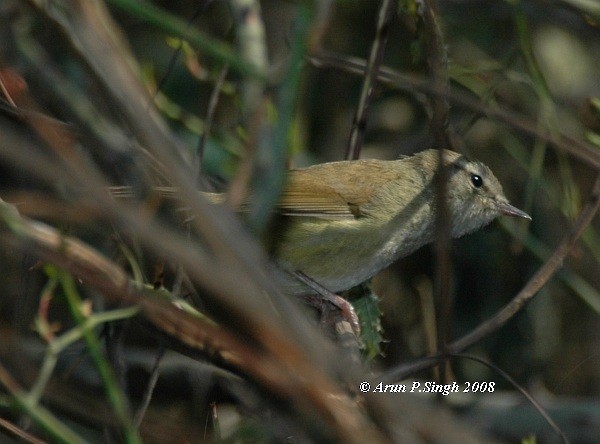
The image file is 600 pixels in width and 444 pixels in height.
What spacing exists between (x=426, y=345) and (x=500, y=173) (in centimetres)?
135

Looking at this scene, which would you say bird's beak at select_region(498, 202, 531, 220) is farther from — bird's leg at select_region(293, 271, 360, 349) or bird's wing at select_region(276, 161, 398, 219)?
bird's leg at select_region(293, 271, 360, 349)

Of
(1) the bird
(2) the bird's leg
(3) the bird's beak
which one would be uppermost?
(3) the bird's beak

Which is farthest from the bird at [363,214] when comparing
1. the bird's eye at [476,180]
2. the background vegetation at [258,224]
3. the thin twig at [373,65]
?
the thin twig at [373,65]

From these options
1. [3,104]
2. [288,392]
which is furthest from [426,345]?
[288,392]

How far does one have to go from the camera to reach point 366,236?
4145 mm

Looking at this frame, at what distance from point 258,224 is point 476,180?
266cm

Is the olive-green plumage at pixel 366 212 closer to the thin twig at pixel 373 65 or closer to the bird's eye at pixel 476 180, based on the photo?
the bird's eye at pixel 476 180

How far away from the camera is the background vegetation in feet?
3.88

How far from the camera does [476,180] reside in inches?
175

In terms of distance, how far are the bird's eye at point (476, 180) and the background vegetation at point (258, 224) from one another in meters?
0.28

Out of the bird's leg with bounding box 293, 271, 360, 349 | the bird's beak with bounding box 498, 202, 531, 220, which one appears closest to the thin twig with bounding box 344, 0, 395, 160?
the bird's leg with bounding box 293, 271, 360, 349

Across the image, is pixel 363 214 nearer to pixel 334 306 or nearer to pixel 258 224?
pixel 334 306

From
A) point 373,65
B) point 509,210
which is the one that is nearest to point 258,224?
point 373,65

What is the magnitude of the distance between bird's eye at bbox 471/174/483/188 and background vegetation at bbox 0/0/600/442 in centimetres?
28
